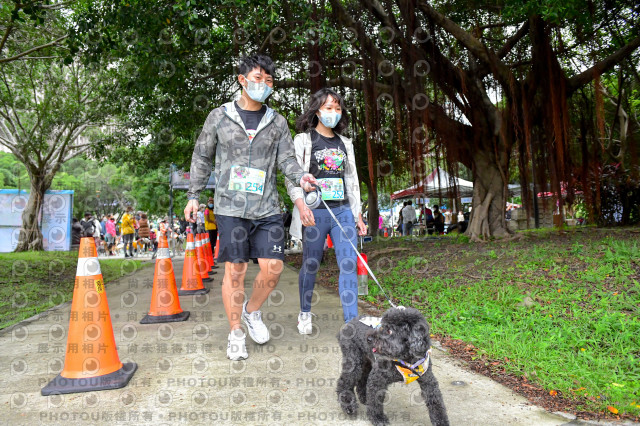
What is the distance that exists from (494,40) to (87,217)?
13.7 meters

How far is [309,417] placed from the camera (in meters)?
2.09

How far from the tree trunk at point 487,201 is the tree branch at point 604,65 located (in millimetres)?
1938

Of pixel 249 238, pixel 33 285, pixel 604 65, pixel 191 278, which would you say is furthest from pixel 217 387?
pixel 604 65

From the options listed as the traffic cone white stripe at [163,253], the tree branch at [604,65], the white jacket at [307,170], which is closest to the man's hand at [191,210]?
the white jacket at [307,170]

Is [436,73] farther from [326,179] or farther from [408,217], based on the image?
[408,217]

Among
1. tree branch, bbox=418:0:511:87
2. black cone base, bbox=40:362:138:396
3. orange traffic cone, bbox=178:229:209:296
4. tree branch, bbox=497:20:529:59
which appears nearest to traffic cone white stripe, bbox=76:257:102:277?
black cone base, bbox=40:362:138:396

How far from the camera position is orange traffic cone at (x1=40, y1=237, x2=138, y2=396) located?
246 cm

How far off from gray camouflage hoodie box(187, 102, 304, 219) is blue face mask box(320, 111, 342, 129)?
15.0 inches

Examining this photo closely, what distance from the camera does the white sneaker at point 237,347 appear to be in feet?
9.48

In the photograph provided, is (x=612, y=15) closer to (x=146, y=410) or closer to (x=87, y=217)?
(x=146, y=410)

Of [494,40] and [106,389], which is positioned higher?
[494,40]

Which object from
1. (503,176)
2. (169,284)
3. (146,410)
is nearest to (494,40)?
(503,176)

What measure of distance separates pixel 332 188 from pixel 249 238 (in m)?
0.72

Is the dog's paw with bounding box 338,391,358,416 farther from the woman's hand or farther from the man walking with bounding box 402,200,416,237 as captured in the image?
the man walking with bounding box 402,200,416,237
